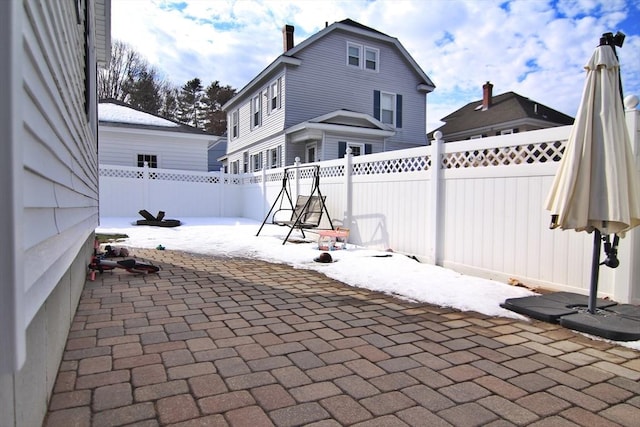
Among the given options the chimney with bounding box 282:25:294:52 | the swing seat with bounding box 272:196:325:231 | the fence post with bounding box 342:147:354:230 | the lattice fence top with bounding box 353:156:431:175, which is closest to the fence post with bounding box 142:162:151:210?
the swing seat with bounding box 272:196:325:231

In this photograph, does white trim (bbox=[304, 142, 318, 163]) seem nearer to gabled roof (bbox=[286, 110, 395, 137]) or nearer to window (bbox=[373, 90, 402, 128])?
gabled roof (bbox=[286, 110, 395, 137])

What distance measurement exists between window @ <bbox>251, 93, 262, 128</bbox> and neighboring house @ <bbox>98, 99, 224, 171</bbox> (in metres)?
2.41

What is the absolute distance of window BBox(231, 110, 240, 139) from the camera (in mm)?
19922

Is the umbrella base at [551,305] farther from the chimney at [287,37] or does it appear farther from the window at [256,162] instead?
the chimney at [287,37]

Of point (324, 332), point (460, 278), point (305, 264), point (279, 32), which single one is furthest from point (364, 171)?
point (279, 32)

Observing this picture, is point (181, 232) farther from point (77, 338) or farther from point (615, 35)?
point (615, 35)

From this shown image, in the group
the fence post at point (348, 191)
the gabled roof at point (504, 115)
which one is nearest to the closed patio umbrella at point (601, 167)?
the fence post at point (348, 191)

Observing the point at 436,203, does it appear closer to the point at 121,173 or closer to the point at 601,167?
the point at 601,167

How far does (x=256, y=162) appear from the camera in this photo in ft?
58.4

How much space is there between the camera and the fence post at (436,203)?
5211 mm

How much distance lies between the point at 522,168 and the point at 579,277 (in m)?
1.20

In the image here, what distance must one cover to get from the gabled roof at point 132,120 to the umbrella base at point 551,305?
13.8 m

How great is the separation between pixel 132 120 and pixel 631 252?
1510 centimetres

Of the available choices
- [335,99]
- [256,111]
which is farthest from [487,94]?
[256,111]
